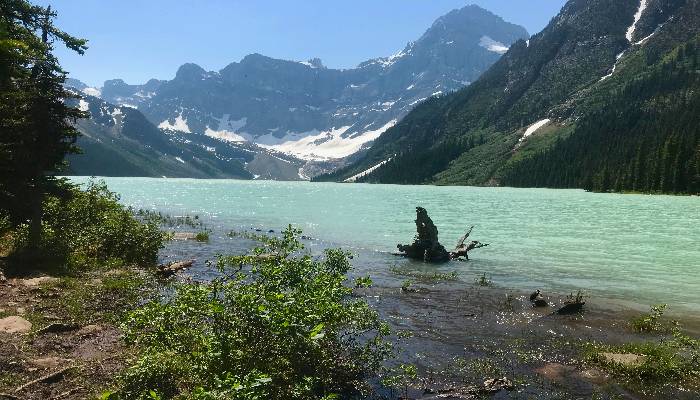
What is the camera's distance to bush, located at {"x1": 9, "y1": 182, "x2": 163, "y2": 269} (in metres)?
23.6

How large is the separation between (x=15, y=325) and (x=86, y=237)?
14.6 metres

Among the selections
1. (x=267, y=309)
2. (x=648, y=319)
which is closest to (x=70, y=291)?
(x=267, y=309)

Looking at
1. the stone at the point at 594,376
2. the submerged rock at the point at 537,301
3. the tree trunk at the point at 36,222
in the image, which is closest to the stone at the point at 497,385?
the stone at the point at 594,376

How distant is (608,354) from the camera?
14695 millimetres

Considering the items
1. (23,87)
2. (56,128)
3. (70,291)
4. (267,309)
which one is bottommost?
(70,291)

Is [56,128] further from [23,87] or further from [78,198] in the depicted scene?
[78,198]

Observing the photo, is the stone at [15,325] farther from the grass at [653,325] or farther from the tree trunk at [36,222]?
the grass at [653,325]

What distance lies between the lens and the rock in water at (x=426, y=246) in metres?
35.1

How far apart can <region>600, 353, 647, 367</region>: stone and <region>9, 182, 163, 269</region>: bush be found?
23521 millimetres

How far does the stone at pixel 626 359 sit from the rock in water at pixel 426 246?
20.5m

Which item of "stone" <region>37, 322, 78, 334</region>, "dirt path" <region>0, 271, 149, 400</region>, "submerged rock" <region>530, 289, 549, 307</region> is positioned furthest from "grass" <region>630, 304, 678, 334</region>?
"stone" <region>37, 322, 78, 334</region>

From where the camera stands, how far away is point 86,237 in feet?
90.3

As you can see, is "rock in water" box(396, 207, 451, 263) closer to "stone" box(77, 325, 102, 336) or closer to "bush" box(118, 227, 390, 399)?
"bush" box(118, 227, 390, 399)

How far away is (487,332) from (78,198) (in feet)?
93.1
